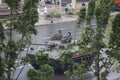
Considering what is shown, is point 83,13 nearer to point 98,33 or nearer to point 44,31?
point 98,33

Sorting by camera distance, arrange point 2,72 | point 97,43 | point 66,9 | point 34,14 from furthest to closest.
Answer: point 66,9 → point 97,43 → point 34,14 → point 2,72

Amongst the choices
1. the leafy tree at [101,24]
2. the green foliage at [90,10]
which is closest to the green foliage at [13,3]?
the leafy tree at [101,24]

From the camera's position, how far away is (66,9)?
51812 mm

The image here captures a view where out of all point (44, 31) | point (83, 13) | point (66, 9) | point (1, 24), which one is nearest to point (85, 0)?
point (66, 9)

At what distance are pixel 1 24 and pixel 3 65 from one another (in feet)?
3.50

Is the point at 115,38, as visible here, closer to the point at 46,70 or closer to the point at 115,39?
the point at 115,39

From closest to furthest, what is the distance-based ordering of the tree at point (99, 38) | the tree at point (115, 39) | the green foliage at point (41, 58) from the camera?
the green foliage at point (41, 58), the tree at point (115, 39), the tree at point (99, 38)

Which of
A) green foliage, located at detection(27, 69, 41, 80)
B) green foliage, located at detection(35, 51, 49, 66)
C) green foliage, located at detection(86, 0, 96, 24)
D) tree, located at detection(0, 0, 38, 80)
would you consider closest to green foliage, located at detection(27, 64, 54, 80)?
green foliage, located at detection(27, 69, 41, 80)

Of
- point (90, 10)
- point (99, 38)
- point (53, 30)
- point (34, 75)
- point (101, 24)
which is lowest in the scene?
point (53, 30)

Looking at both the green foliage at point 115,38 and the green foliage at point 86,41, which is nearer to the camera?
the green foliage at point 115,38

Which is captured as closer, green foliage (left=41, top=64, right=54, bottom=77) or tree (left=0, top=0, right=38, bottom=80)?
green foliage (left=41, top=64, right=54, bottom=77)

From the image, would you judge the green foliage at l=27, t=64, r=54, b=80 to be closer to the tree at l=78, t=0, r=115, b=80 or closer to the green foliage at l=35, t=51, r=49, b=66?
the green foliage at l=35, t=51, r=49, b=66

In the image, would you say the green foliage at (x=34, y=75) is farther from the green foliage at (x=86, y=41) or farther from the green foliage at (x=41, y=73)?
the green foliage at (x=86, y=41)

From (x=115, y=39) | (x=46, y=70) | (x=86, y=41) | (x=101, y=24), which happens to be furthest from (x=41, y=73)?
(x=101, y=24)
